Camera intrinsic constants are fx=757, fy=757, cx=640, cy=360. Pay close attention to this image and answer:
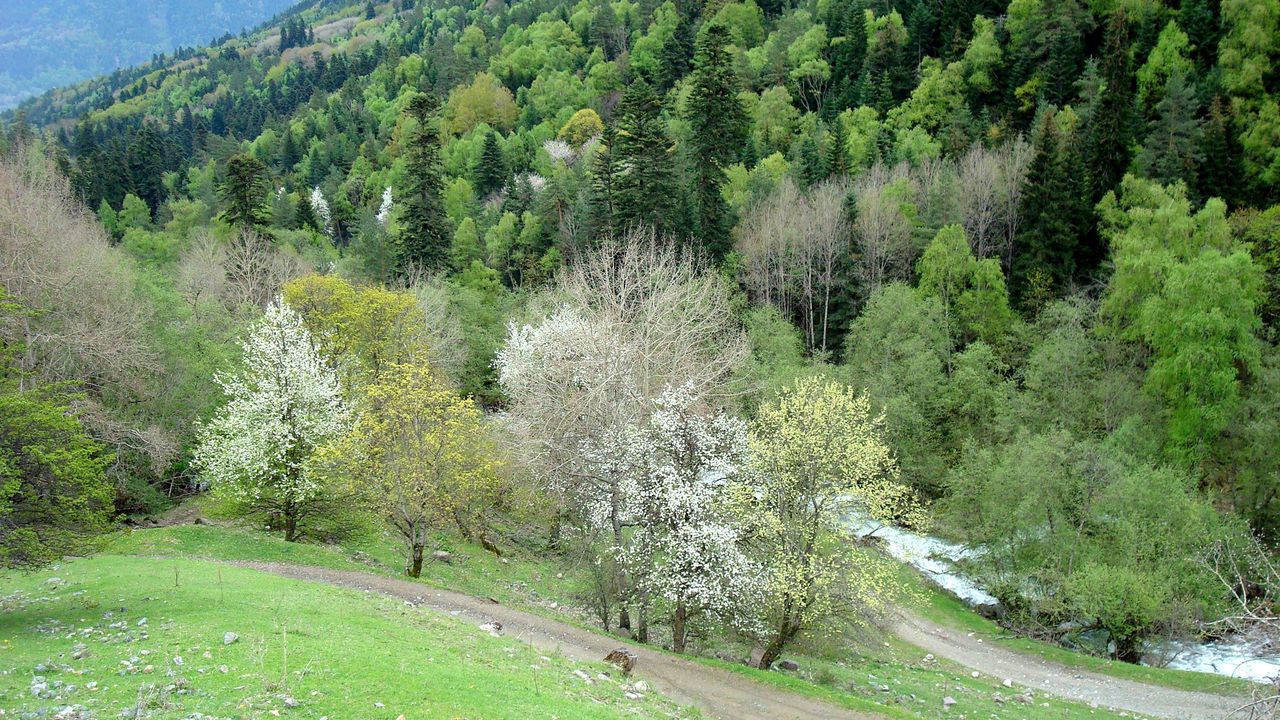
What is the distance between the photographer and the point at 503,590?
29828mm

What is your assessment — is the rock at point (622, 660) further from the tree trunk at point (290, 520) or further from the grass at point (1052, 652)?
the tree trunk at point (290, 520)

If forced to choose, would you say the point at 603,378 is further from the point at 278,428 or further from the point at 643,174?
the point at 643,174

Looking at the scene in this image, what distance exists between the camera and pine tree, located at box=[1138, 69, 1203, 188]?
1984 inches

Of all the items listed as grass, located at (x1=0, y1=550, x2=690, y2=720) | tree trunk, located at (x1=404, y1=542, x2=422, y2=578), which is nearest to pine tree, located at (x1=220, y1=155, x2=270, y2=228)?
tree trunk, located at (x1=404, y1=542, x2=422, y2=578)

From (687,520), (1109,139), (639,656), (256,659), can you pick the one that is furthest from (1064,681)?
(1109,139)

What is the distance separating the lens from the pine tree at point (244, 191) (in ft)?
193

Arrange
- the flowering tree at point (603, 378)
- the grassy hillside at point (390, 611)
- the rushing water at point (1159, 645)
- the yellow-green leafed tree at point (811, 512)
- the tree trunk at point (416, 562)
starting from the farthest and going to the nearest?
the rushing water at point (1159, 645), the tree trunk at point (416, 562), the flowering tree at point (603, 378), the yellow-green leafed tree at point (811, 512), the grassy hillside at point (390, 611)

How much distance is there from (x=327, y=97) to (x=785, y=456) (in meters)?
175

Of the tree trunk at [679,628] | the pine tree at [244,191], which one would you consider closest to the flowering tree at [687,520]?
the tree trunk at [679,628]

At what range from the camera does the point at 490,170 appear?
97500mm

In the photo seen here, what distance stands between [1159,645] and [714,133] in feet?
154

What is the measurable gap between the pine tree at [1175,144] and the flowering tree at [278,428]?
2084 inches

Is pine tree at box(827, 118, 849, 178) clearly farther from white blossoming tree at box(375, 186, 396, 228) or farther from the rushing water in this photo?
white blossoming tree at box(375, 186, 396, 228)

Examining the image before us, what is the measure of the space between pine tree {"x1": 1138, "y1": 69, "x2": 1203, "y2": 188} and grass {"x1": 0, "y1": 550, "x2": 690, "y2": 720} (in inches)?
2044
